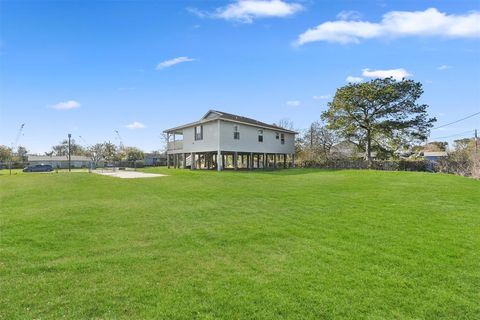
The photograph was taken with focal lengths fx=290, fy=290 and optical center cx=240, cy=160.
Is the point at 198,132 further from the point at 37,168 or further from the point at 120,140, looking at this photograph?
the point at 120,140

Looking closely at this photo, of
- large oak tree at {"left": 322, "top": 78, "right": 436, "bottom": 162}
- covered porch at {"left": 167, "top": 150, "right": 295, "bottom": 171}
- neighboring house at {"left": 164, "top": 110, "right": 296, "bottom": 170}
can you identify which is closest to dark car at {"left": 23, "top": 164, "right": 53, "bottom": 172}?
covered porch at {"left": 167, "top": 150, "right": 295, "bottom": 171}

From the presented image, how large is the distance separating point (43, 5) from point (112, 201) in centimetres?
654

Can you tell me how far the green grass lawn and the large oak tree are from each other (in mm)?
23778

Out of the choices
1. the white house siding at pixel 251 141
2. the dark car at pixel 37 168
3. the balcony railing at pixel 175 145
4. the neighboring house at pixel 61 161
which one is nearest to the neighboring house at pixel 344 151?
the white house siding at pixel 251 141

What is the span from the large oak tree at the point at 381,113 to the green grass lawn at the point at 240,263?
78.0 ft

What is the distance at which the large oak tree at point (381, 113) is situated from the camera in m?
28.8

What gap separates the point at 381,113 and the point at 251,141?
46.5 feet

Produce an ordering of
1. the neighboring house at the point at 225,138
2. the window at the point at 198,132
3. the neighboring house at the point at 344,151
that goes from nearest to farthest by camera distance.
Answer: the neighboring house at the point at 225,138, the window at the point at 198,132, the neighboring house at the point at 344,151

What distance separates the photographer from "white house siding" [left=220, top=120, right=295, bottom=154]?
79.3 ft

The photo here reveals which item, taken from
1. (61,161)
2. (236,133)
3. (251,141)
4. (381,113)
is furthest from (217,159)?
(61,161)

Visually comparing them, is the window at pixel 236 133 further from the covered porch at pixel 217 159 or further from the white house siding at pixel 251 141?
the covered porch at pixel 217 159

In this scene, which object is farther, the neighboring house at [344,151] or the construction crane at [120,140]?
the construction crane at [120,140]

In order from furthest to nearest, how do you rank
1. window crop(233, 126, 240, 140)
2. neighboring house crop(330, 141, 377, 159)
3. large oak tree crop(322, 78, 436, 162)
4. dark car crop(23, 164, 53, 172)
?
dark car crop(23, 164, 53, 172), neighboring house crop(330, 141, 377, 159), large oak tree crop(322, 78, 436, 162), window crop(233, 126, 240, 140)

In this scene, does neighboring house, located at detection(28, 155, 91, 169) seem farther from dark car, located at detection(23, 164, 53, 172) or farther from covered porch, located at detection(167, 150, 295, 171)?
covered porch, located at detection(167, 150, 295, 171)
